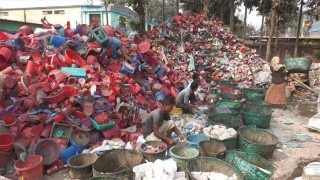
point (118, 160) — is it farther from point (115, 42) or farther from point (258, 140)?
point (115, 42)

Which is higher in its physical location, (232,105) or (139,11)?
(139,11)

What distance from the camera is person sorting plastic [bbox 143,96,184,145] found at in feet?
13.5

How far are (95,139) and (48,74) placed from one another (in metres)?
1.88

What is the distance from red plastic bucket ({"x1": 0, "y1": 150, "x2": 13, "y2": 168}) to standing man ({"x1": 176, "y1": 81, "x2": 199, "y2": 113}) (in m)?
3.81

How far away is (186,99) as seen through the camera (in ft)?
20.7

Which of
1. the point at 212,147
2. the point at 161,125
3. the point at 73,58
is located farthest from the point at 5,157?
the point at 212,147

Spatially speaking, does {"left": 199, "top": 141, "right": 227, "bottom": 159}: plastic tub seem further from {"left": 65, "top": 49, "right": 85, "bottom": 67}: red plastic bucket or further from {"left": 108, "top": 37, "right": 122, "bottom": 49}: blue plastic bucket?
{"left": 108, "top": 37, "right": 122, "bottom": 49}: blue plastic bucket

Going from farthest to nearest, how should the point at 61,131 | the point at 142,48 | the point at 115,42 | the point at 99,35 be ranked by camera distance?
the point at 142,48, the point at 115,42, the point at 99,35, the point at 61,131

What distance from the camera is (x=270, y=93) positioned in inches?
300

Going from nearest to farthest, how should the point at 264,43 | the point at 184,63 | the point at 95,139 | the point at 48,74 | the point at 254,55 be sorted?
the point at 95,139 < the point at 48,74 < the point at 184,63 < the point at 254,55 < the point at 264,43

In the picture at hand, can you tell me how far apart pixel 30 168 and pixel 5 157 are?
0.75m

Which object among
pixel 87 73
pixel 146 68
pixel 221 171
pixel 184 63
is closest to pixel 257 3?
pixel 184 63

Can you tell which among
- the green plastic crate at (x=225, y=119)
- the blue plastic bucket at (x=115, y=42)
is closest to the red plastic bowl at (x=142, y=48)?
the blue plastic bucket at (x=115, y=42)

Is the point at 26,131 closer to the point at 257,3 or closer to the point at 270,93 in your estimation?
the point at 270,93
